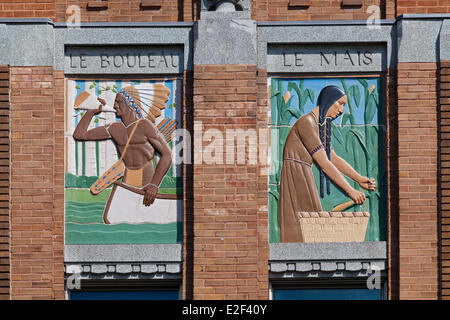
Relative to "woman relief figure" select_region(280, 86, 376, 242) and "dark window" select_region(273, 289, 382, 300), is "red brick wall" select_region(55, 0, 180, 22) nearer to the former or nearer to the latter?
"woman relief figure" select_region(280, 86, 376, 242)

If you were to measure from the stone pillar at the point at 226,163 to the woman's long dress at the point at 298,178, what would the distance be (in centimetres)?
37

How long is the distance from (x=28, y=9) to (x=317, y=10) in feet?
12.1

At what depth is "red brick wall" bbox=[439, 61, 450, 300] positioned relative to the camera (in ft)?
34.3

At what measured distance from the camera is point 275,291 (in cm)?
1085

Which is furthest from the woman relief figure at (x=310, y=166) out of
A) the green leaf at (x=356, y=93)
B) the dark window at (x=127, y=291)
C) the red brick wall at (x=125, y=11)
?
the red brick wall at (x=125, y=11)

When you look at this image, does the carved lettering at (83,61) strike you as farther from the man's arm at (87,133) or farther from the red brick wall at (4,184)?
the red brick wall at (4,184)

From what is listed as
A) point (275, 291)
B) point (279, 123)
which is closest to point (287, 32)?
point (279, 123)

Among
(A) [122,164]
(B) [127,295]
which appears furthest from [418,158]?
(B) [127,295]

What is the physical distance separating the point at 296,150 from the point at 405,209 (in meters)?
1.52

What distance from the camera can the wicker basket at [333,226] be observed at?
10.7 meters

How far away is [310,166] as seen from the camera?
35.6ft

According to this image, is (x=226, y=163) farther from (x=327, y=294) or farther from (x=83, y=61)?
(x=83, y=61)

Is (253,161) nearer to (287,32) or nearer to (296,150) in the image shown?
(296,150)
